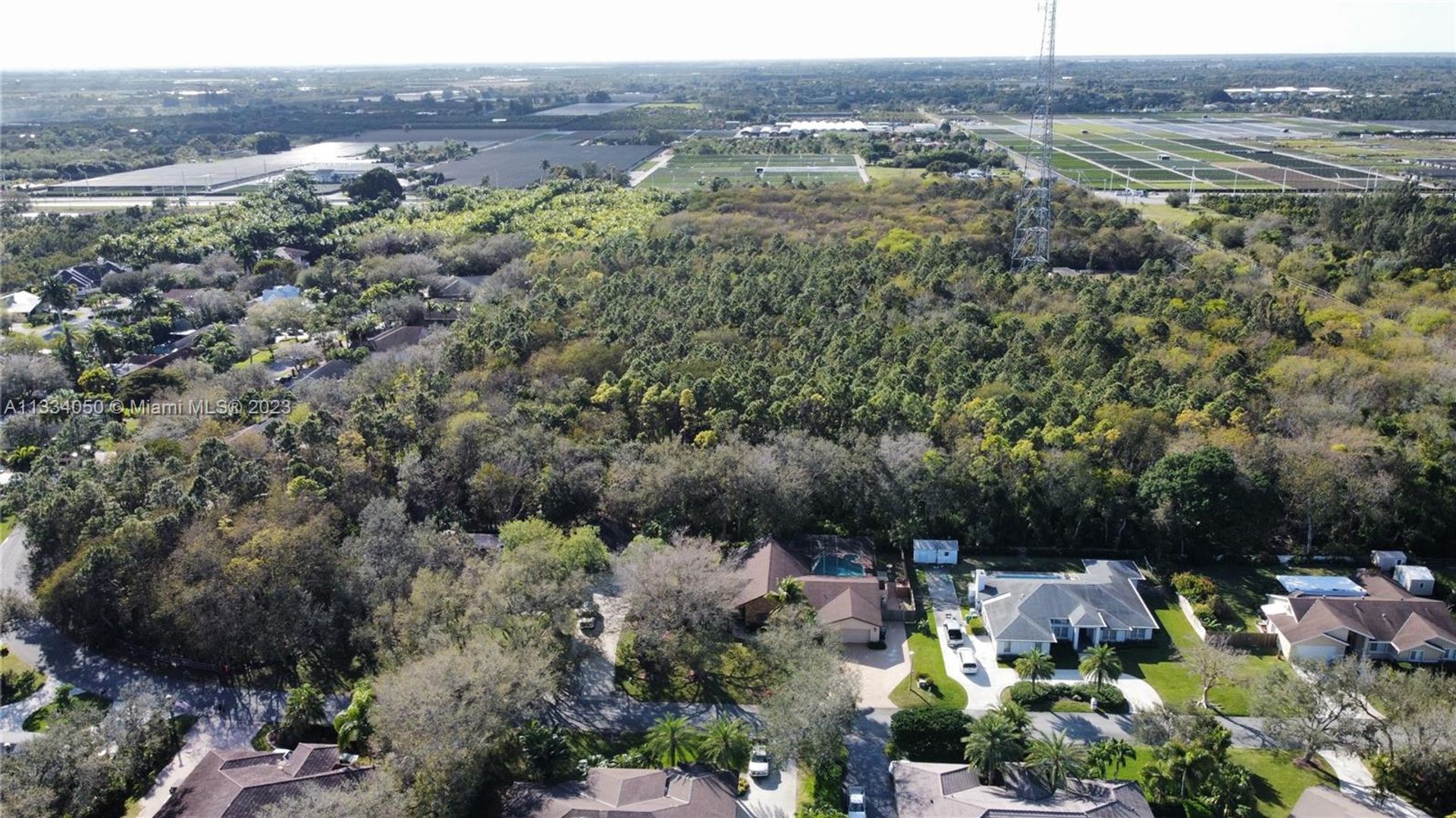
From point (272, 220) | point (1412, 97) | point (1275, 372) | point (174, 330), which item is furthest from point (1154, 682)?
point (1412, 97)

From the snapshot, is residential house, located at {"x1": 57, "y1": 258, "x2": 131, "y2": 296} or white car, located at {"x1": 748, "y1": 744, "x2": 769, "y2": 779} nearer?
white car, located at {"x1": 748, "y1": 744, "x2": 769, "y2": 779}

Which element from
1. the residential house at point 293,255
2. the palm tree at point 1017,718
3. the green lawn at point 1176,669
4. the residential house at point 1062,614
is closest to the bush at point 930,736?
the palm tree at point 1017,718

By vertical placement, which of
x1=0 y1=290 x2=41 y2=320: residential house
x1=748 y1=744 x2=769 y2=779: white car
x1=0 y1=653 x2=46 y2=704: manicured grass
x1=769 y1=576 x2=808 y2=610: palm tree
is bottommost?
x1=748 y1=744 x2=769 y2=779: white car

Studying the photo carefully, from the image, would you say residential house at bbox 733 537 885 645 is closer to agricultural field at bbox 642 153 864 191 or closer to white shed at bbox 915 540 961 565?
white shed at bbox 915 540 961 565

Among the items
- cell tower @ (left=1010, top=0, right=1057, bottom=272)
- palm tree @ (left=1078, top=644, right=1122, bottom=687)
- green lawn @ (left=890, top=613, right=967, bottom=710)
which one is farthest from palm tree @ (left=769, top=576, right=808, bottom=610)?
cell tower @ (left=1010, top=0, right=1057, bottom=272)

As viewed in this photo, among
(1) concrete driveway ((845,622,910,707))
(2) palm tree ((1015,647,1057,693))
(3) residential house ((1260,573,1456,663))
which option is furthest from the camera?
(3) residential house ((1260,573,1456,663))

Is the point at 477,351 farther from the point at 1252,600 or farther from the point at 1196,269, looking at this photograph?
the point at 1196,269
